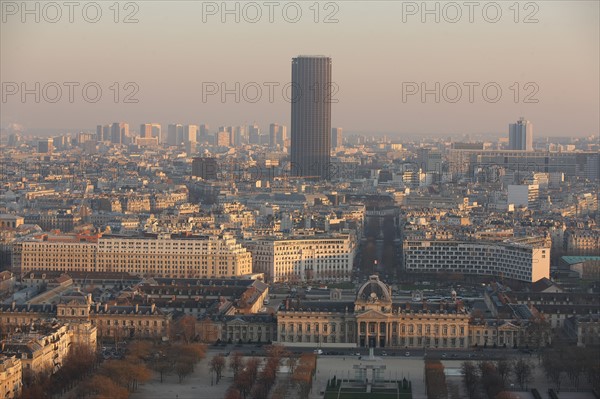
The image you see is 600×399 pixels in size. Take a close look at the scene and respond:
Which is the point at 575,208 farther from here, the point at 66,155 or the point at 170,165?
the point at 66,155

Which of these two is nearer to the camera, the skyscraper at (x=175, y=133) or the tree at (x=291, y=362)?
the tree at (x=291, y=362)

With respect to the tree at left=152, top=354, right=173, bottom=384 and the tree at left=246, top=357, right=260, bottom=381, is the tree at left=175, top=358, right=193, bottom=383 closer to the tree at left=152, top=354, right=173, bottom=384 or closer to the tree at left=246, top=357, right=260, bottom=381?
the tree at left=152, top=354, right=173, bottom=384

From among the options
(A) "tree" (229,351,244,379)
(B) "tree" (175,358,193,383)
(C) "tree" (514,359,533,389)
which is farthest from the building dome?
(B) "tree" (175,358,193,383)

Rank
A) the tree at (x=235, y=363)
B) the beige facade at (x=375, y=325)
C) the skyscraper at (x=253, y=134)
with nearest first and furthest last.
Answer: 1. the tree at (x=235, y=363)
2. the beige facade at (x=375, y=325)
3. the skyscraper at (x=253, y=134)

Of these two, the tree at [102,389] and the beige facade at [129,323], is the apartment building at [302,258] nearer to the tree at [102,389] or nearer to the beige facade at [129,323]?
the beige facade at [129,323]

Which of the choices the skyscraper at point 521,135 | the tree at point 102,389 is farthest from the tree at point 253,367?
the skyscraper at point 521,135

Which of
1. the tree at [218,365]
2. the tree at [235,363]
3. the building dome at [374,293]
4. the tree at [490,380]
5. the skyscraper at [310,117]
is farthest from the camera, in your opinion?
the skyscraper at [310,117]
